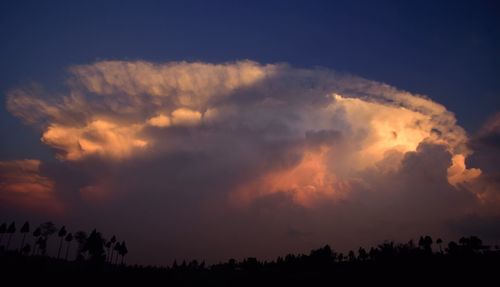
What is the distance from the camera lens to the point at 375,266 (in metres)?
94.6

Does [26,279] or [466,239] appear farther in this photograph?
[466,239]

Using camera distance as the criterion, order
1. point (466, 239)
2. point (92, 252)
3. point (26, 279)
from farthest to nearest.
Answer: point (466, 239) → point (92, 252) → point (26, 279)

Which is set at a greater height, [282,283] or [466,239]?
[466,239]

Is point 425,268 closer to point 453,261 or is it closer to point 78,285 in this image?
point 453,261

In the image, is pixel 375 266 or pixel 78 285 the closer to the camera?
pixel 78 285

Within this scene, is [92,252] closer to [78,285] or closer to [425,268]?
[78,285]

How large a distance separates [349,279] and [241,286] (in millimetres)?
26842

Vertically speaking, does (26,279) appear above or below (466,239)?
below

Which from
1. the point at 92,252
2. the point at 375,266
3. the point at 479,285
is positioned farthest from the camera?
the point at 92,252

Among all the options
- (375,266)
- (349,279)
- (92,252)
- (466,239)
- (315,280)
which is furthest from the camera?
(466,239)

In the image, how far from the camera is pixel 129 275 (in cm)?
9319

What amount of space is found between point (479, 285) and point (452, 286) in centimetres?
440

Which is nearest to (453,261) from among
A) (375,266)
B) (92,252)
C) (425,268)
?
(425,268)

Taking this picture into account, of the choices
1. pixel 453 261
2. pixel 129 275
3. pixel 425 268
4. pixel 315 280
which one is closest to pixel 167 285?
pixel 129 275
